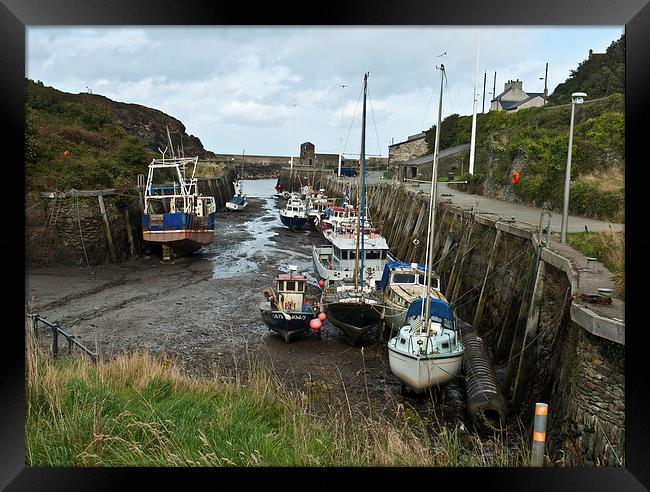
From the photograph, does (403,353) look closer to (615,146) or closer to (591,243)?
(591,243)

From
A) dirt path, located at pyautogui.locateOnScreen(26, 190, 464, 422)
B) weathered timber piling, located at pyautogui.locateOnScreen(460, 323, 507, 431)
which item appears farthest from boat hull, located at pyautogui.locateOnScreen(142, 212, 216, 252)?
weathered timber piling, located at pyautogui.locateOnScreen(460, 323, 507, 431)

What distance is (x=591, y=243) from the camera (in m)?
8.73

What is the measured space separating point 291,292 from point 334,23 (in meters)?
8.45

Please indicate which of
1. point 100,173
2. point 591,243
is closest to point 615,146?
point 591,243

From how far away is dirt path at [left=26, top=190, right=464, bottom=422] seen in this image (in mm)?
8750

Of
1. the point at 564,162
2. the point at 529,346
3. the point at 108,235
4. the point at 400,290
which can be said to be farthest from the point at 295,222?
the point at 529,346

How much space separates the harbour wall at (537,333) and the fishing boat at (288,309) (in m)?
3.30

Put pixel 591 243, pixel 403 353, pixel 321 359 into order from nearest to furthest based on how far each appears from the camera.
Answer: pixel 403 353 → pixel 591 243 → pixel 321 359

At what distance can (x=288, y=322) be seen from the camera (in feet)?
34.9

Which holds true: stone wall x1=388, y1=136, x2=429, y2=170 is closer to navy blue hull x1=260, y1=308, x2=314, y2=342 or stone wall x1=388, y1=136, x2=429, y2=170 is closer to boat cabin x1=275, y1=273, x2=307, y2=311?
boat cabin x1=275, y1=273, x2=307, y2=311

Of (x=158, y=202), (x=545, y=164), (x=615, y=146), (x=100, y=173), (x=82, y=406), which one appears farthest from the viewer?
(x=158, y=202)

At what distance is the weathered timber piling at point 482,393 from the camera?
6.71 m

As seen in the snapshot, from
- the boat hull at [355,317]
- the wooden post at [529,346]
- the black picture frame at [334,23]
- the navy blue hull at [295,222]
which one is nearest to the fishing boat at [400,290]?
the boat hull at [355,317]
